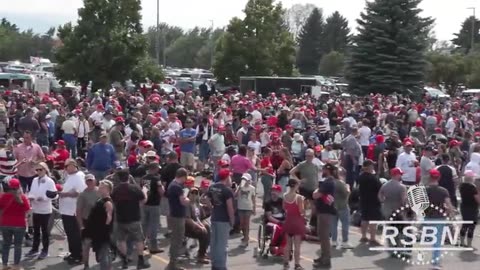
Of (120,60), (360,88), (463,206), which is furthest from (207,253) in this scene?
(360,88)

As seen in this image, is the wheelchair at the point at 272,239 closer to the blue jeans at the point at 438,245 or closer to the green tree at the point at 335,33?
the blue jeans at the point at 438,245

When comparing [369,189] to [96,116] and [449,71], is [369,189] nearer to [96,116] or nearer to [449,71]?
[96,116]

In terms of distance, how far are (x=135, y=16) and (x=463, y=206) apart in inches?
1170

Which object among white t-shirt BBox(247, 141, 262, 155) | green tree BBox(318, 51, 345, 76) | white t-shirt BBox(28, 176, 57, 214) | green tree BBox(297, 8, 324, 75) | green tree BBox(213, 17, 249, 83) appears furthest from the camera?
green tree BBox(297, 8, 324, 75)

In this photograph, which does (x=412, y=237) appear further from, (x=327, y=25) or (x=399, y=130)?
(x=327, y=25)

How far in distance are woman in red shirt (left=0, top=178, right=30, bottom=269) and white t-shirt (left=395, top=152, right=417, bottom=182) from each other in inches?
324

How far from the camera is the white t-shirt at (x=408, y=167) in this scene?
16.8 metres

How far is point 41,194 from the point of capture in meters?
12.6

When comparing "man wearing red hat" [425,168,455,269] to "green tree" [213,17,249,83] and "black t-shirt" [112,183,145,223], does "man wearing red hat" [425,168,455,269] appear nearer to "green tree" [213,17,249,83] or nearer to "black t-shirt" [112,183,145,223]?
"black t-shirt" [112,183,145,223]

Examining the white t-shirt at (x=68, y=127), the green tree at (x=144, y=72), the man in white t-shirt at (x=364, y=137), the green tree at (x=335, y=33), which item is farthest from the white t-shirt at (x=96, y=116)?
the green tree at (x=335, y=33)

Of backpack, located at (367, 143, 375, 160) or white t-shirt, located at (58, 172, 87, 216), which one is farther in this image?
backpack, located at (367, 143, 375, 160)

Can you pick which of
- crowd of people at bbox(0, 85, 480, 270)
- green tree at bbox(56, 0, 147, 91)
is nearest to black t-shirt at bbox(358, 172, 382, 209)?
crowd of people at bbox(0, 85, 480, 270)

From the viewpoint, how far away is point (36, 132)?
70.7 ft

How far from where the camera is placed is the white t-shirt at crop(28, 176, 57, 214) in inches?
496
